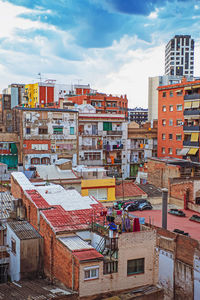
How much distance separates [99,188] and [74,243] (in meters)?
15.9

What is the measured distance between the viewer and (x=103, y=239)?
49.1ft

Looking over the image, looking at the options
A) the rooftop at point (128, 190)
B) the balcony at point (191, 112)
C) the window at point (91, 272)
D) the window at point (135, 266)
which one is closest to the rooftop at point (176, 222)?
the rooftop at point (128, 190)

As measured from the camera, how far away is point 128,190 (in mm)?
31906

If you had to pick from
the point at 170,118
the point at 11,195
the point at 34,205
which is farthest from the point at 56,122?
the point at 34,205

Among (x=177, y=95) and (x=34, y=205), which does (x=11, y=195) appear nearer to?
(x=34, y=205)

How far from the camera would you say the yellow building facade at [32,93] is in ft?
275

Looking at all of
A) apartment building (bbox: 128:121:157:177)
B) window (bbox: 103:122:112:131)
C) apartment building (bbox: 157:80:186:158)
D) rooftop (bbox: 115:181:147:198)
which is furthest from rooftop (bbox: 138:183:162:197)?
apartment building (bbox: 128:121:157:177)

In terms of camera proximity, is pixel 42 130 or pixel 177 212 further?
pixel 42 130

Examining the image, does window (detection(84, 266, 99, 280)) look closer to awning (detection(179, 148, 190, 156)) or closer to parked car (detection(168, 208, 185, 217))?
parked car (detection(168, 208, 185, 217))

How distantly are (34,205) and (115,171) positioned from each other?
114 feet

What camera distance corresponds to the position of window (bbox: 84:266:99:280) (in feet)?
42.9

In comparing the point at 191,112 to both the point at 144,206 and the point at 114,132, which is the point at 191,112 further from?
the point at 144,206

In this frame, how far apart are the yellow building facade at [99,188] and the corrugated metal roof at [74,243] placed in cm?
1484

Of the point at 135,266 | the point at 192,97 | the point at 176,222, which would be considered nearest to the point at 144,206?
the point at 176,222
